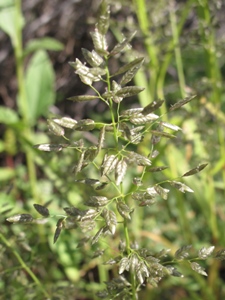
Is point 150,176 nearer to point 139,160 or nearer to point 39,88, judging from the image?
point 39,88

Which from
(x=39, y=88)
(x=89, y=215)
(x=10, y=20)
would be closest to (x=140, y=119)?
(x=89, y=215)

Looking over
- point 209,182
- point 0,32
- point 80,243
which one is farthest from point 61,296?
point 0,32

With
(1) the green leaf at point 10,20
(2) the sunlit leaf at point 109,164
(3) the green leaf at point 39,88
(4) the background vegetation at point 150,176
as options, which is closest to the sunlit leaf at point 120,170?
(2) the sunlit leaf at point 109,164

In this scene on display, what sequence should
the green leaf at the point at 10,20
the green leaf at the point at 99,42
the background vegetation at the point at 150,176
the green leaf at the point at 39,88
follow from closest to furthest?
the green leaf at the point at 99,42, the background vegetation at the point at 150,176, the green leaf at the point at 10,20, the green leaf at the point at 39,88

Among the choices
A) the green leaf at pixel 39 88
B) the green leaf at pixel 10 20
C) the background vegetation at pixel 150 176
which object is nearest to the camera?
the background vegetation at pixel 150 176

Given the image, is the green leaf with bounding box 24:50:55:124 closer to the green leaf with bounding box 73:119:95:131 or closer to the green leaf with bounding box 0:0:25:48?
the green leaf with bounding box 0:0:25:48

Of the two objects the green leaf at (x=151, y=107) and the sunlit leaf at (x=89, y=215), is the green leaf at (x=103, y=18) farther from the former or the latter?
the sunlit leaf at (x=89, y=215)

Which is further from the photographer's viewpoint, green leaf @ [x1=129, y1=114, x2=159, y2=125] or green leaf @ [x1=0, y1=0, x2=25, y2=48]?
green leaf @ [x1=0, y1=0, x2=25, y2=48]

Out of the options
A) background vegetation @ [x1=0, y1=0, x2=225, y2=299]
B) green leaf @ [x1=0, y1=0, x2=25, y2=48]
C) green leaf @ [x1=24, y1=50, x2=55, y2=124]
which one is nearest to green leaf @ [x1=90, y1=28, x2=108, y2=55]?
background vegetation @ [x1=0, y1=0, x2=225, y2=299]

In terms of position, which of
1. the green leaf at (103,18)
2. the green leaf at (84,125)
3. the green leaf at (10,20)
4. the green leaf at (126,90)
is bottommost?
the green leaf at (10,20)
